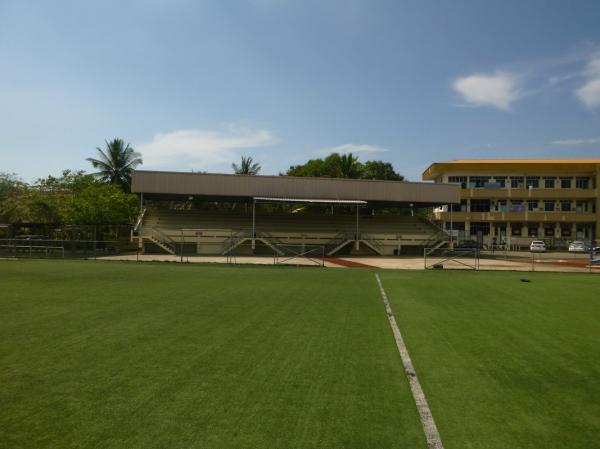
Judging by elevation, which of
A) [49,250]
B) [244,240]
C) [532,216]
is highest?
[532,216]

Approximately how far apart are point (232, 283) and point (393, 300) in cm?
579

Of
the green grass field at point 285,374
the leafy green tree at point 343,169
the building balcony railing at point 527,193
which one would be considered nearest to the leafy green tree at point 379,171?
the leafy green tree at point 343,169

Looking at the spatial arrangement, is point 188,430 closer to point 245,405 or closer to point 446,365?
point 245,405

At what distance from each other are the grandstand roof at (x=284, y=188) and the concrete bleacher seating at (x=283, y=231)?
2.48m

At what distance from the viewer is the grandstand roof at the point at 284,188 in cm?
3497

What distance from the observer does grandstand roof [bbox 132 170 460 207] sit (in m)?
35.0

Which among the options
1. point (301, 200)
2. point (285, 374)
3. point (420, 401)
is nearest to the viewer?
point (420, 401)

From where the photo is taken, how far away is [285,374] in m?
5.55

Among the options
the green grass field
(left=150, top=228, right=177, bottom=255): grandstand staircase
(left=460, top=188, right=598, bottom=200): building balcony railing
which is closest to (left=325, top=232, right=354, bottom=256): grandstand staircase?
(left=150, top=228, right=177, bottom=255): grandstand staircase

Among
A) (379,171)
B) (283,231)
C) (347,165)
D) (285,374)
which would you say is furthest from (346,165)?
(285,374)

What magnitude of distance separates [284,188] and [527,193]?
34.5 meters

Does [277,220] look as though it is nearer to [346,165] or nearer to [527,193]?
[346,165]

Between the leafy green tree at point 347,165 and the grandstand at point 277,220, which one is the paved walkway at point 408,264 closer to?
the grandstand at point 277,220

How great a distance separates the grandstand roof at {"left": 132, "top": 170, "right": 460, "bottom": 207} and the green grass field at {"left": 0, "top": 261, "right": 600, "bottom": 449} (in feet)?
79.9
